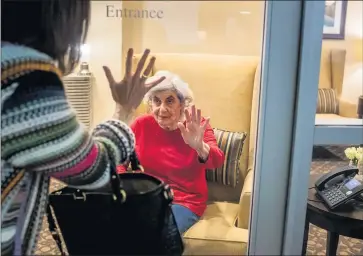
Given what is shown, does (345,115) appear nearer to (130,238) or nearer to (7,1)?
(130,238)

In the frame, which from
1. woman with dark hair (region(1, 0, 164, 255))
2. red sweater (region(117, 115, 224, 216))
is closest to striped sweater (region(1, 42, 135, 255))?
woman with dark hair (region(1, 0, 164, 255))

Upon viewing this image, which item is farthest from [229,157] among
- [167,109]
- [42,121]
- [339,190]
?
[339,190]

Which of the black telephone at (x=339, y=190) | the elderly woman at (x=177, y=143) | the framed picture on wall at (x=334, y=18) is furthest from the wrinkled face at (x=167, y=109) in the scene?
the black telephone at (x=339, y=190)

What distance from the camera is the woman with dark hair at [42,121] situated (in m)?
0.78

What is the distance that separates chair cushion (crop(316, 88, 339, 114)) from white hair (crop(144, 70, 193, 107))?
26 cm

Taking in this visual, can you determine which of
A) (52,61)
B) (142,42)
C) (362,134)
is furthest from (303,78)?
(52,61)

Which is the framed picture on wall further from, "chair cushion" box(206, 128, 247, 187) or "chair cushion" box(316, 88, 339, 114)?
"chair cushion" box(206, 128, 247, 187)

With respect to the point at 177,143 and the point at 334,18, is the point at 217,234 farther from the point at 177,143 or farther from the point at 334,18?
the point at 334,18

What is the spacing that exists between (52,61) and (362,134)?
0.59 metres

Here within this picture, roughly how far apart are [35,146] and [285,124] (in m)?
0.44

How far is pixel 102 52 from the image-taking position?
900 mm

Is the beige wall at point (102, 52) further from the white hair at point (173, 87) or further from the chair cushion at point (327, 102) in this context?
the chair cushion at point (327, 102)

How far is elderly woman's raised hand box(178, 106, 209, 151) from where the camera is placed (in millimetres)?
990

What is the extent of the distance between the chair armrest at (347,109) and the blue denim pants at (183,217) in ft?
1.32
